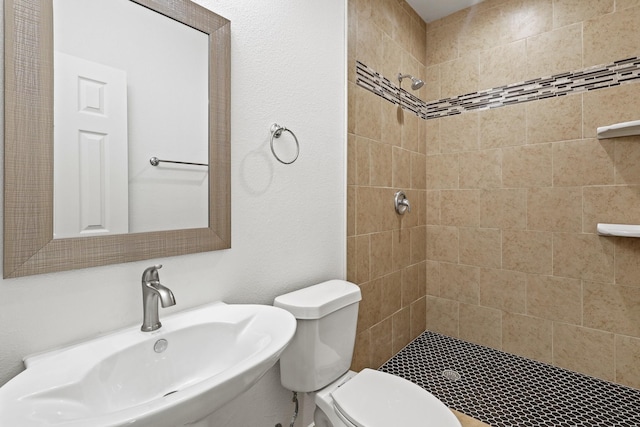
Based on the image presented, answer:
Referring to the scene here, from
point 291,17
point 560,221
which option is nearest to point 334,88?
point 291,17

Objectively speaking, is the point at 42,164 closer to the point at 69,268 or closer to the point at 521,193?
the point at 69,268

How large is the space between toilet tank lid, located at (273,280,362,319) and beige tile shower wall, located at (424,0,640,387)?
4.31 feet

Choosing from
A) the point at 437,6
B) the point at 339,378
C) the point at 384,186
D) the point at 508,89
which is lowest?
Answer: the point at 339,378

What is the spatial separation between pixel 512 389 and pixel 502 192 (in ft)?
3.89

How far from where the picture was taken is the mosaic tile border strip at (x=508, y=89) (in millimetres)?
1784

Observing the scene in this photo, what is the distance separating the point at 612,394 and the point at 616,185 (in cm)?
113

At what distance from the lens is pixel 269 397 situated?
132cm

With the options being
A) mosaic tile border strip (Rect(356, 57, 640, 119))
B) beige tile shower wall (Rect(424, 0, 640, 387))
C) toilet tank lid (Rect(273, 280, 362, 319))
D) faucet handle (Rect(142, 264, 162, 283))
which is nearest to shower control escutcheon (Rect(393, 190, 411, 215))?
beige tile shower wall (Rect(424, 0, 640, 387))

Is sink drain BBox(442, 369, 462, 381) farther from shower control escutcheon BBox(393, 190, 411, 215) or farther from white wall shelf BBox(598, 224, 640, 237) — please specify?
white wall shelf BBox(598, 224, 640, 237)

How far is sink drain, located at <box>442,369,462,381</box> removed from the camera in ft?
6.26

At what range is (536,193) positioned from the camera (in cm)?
204

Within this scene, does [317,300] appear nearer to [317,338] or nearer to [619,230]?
[317,338]

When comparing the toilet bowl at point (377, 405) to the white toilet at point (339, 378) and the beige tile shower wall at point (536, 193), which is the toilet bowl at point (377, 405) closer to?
the white toilet at point (339, 378)

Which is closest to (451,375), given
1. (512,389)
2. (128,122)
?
(512,389)
